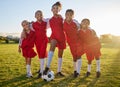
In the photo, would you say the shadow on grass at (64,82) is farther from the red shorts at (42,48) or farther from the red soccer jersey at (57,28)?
the red soccer jersey at (57,28)

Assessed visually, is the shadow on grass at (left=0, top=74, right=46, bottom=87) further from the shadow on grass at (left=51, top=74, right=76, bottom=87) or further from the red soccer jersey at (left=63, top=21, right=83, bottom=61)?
the red soccer jersey at (left=63, top=21, right=83, bottom=61)

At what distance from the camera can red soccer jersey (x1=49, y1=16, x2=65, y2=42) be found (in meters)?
8.62

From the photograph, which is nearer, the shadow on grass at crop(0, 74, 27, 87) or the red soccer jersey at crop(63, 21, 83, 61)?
the shadow on grass at crop(0, 74, 27, 87)

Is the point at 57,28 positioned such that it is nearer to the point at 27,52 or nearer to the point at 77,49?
the point at 77,49

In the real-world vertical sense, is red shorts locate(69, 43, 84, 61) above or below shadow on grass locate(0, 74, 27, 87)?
above

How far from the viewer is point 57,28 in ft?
28.5

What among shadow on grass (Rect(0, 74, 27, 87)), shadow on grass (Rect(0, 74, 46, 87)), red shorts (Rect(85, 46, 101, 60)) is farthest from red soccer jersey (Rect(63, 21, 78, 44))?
shadow on grass (Rect(0, 74, 27, 87))

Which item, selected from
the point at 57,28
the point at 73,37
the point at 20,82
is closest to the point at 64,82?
the point at 20,82

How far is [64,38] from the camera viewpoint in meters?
8.84

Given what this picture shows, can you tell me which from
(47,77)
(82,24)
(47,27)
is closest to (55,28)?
(47,27)

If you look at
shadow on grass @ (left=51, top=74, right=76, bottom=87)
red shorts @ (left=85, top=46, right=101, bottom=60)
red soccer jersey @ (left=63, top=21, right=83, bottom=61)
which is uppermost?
red soccer jersey @ (left=63, top=21, right=83, bottom=61)

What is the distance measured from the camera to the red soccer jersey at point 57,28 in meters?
8.62

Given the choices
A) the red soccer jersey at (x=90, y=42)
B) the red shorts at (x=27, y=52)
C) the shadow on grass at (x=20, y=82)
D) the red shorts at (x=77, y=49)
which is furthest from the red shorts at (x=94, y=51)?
the shadow on grass at (x=20, y=82)

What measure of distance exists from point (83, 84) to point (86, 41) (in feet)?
6.23
